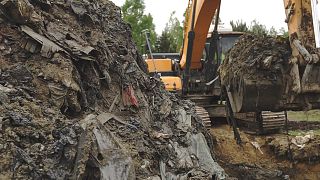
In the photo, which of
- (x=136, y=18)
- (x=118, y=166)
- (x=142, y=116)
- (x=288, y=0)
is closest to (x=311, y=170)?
(x=288, y=0)

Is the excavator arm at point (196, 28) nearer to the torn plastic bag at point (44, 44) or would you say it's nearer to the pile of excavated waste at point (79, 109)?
the pile of excavated waste at point (79, 109)

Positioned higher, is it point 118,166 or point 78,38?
point 78,38

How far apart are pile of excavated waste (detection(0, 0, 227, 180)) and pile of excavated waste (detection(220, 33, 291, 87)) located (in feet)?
2.87

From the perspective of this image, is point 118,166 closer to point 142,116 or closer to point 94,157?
point 94,157

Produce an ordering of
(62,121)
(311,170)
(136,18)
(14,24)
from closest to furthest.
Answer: (62,121) < (14,24) < (311,170) < (136,18)

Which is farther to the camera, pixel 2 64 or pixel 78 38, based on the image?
pixel 78 38

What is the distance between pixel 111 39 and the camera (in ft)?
19.6

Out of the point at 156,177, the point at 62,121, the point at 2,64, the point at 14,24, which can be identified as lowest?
the point at 156,177

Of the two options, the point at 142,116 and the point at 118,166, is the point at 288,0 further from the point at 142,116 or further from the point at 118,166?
the point at 118,166

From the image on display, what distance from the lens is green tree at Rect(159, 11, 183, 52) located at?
3197 cm

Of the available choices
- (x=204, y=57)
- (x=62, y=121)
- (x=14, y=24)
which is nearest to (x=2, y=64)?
(x=14, y=24)

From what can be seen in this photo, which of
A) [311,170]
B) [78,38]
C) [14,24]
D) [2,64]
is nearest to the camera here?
[2,64]

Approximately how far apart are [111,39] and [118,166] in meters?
2.65

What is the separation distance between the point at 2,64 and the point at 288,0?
3437mm
